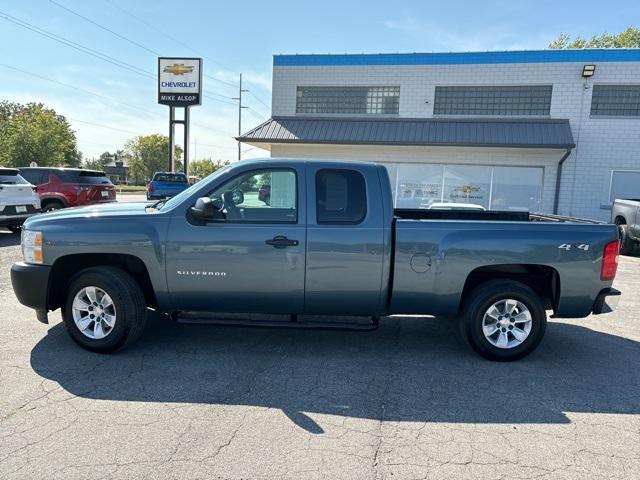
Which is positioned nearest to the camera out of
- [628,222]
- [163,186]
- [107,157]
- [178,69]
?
[628,222]

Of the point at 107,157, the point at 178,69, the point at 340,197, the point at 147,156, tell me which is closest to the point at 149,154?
the point at 147,156

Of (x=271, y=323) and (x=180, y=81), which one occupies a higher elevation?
(x=180, y=81)

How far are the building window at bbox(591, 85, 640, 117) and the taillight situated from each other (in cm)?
1441

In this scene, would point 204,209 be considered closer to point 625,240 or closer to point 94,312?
point 94,312

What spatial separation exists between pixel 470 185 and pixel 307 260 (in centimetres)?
1375

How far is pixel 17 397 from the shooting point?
362 cm

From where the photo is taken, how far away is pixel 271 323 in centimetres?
447

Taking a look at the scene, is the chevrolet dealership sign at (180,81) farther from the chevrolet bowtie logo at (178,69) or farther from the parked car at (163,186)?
the parked car at (163,186)

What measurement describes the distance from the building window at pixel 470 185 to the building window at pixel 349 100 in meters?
2.61

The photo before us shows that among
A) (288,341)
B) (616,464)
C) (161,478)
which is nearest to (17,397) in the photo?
(161,478)

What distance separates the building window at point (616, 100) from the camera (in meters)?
16.0

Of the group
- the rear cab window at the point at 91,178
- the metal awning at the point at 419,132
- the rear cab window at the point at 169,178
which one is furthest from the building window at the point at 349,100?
the rear cab window at the point at 169,178

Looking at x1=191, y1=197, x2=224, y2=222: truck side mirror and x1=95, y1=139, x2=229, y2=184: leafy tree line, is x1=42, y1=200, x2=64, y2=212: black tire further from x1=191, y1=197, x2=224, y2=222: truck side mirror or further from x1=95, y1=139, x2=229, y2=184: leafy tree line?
x1=95, y1=139, x2=229, y2=184: leafy tree line

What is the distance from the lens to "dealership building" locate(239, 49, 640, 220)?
1600 centimetres
